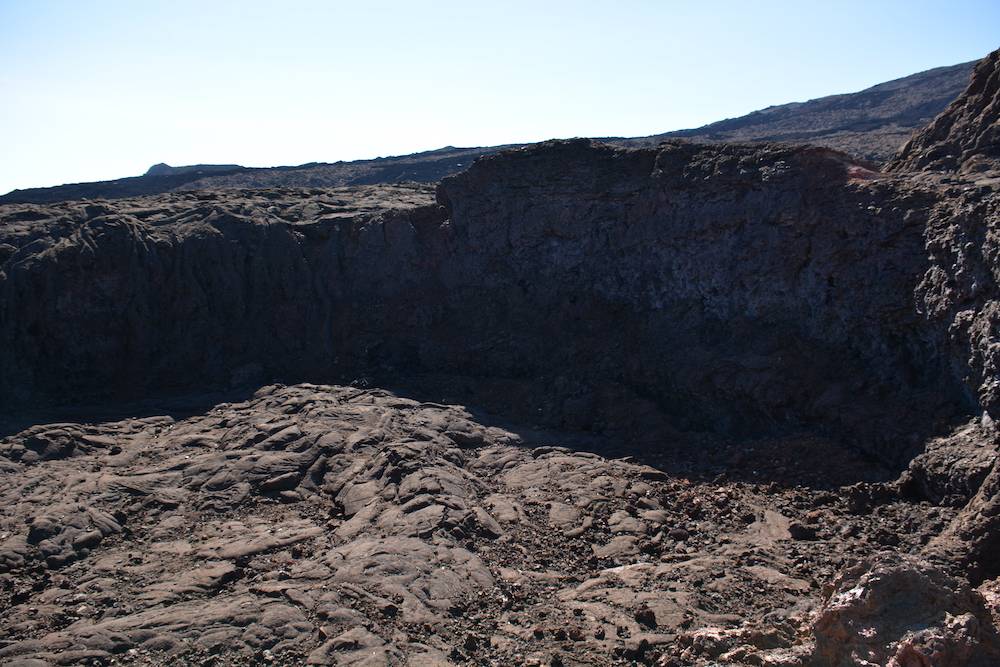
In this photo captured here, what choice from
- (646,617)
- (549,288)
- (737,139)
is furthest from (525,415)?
(737,139)

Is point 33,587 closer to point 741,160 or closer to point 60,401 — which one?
point 60,401

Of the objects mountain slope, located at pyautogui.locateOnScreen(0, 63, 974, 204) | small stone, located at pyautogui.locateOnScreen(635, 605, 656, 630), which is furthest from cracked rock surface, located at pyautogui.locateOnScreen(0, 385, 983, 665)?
mountain slope, located at pyautogui.locateOnScreen(0, 63, 974, 204)

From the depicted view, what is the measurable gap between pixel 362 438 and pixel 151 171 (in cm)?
5223

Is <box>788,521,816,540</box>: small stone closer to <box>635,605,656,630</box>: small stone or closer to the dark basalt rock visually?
<box>635,605,656,630</box>: small stone

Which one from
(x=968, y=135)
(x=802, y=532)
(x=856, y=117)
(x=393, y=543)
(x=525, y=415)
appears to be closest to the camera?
(x=393, y=543)

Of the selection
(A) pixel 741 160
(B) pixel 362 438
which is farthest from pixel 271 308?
(A) pixel 741 160

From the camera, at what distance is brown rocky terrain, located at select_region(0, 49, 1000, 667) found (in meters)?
6.70

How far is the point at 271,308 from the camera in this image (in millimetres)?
15969

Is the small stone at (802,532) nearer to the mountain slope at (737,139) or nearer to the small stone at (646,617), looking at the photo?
the small stone at (646,617)

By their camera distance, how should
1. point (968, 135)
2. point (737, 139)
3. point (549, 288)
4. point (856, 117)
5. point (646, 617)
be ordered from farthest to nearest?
1. point (856, 117)
2. point (737, 139)
3. point (549, 288)
4. point (968, 135)
5. point (646, 617)

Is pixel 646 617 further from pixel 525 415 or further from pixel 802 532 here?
pixel 525 415

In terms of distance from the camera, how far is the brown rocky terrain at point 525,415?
264 inches

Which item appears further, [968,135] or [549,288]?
[549,288]

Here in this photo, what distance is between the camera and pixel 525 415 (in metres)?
12.8
